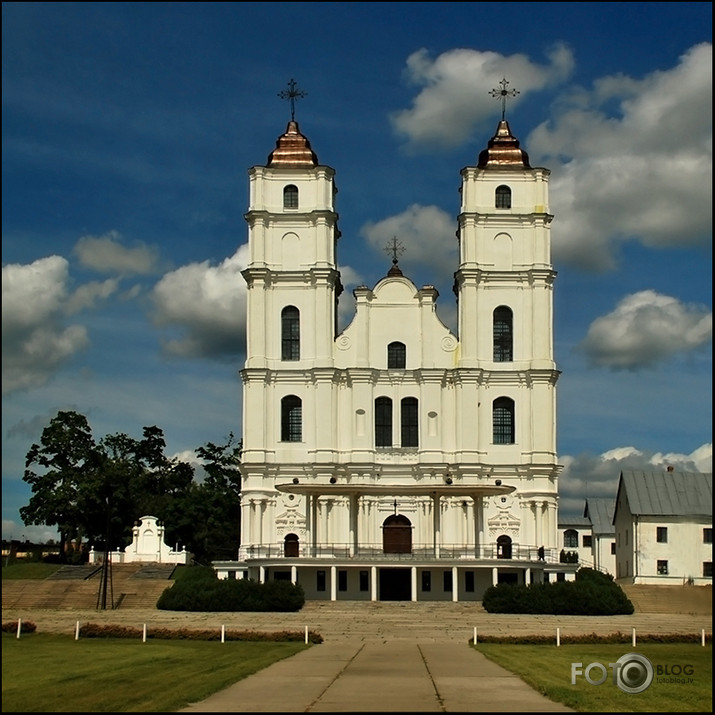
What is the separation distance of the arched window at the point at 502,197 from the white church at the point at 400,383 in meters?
0.06

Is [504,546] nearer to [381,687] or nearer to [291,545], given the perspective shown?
[291,545]

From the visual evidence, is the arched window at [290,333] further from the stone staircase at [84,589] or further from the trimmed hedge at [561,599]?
the trimmed hedge at [561,599]

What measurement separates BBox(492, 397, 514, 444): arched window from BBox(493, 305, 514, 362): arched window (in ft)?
8.16

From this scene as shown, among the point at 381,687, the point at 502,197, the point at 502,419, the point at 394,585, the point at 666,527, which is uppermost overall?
the point at 502,197

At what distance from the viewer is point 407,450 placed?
68.8 metres

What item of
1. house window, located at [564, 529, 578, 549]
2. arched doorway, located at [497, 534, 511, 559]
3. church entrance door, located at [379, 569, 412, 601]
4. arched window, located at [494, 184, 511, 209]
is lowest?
church entrance door, located at [379, 569, 412, 601]

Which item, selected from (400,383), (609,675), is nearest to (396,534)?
(400,383)

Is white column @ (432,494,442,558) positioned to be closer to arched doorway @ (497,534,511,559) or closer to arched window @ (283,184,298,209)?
arched doorway @ (497,534,511,559)

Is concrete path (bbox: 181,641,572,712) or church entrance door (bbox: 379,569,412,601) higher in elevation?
concrete path (bbox: 181,641,572,712)

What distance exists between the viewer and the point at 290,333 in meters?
70.4

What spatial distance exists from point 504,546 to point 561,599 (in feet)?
47.2

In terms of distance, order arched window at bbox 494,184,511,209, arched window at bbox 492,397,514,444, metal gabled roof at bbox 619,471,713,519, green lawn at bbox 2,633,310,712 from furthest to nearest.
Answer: metal gabled roof at bbox 619,471,713,519 < arched window at bbox 494,184,511,209 < arched window at bbox 492,397,514,444 < green lawn at bbox 2,633,310,712

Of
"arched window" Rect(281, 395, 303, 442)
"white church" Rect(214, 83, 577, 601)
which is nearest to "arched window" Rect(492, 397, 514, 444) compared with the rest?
"white church" Rect(214, 83, 577, 601)

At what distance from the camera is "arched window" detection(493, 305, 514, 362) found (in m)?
69.8
